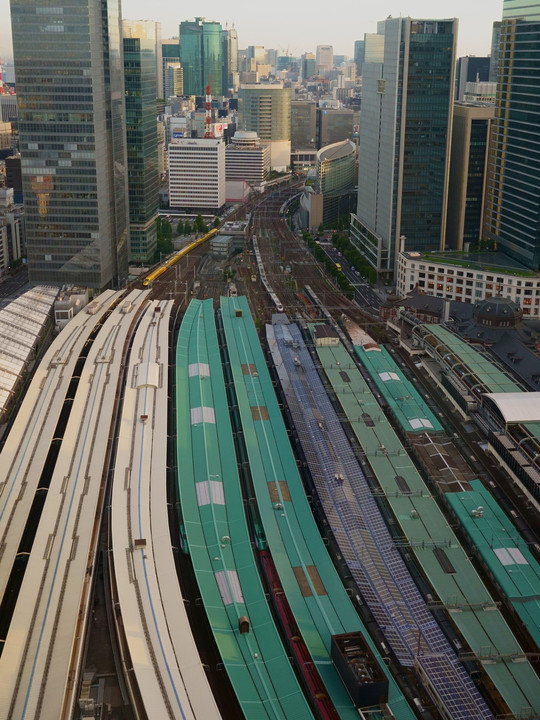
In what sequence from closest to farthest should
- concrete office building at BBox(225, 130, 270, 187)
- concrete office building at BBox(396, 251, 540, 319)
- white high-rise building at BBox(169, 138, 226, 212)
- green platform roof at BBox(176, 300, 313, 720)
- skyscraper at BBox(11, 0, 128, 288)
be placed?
green platform roof at BBox(176, 300, 313, 720) → skyscraper at BBox(11, 0, 128, 288) → concrete office building at BBox(396, 251, 540, 319) → white high-rise building at BBox(169, 138, 226, 212) → concrete office building at BBox(225, 130, 270, 187)

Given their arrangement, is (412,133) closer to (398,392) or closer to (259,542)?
(398,392)

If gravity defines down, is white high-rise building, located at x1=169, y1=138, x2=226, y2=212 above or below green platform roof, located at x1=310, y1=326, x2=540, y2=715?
above

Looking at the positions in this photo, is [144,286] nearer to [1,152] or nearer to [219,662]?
[219,662]

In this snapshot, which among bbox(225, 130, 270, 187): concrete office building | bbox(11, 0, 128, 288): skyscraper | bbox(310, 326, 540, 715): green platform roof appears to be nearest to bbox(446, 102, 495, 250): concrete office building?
bbox(11, 0, 128, 288): skyscraper

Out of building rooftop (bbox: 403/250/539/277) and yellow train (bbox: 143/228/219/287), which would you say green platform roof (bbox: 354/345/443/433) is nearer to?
building rooftop (bbox: 403/250/539/277)

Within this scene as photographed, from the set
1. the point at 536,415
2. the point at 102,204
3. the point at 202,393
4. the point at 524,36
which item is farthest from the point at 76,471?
the point at 524,36

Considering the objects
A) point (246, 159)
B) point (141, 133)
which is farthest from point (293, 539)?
point (246, 159)

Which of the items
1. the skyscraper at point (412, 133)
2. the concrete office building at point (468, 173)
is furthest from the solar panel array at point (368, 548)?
the concrete office building at point (468, 173)

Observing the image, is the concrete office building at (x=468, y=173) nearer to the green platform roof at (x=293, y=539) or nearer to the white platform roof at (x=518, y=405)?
the white platform roof at (x=518, y=405)
